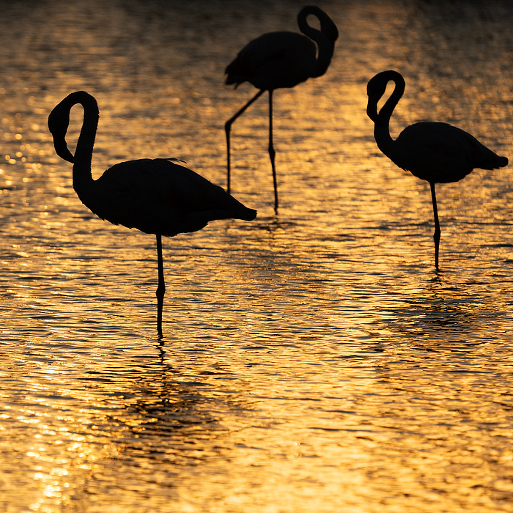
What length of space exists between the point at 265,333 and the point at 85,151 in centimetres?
179

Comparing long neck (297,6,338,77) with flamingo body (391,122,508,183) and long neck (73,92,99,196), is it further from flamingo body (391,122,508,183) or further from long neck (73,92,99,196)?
long neck (73,92,99,196)

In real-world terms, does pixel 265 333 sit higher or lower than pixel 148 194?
lower

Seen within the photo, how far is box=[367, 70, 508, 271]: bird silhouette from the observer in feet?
33.0

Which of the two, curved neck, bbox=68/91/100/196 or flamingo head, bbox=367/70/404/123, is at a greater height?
flamingo head, bbox=367/70/404/123

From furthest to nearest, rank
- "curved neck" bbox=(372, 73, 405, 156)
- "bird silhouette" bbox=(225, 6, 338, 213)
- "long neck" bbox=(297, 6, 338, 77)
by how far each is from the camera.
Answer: "long neck" bbox=(297, 6, 338, 77) < "bird silhouette" bbox=(225, 6, 338, 213) < "curved neck" bbox=(372, 73, 405, 156)

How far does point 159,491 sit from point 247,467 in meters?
0.48

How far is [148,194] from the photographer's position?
313 inches

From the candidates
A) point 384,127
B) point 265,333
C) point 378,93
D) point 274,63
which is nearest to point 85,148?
point 265,333

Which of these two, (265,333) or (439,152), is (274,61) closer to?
(439,152)

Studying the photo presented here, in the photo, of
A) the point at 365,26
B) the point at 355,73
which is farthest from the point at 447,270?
the point at 365,26

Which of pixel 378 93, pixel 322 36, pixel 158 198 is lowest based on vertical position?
pixel 158 198

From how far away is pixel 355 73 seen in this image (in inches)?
917

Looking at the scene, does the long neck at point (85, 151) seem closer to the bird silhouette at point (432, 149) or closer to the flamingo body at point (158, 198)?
the flamingo body at point (158, 198)

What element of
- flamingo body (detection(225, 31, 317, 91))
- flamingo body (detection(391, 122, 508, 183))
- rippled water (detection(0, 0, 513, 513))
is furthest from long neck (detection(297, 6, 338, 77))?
flamingo body (detection(391, 122, 508, 183))
